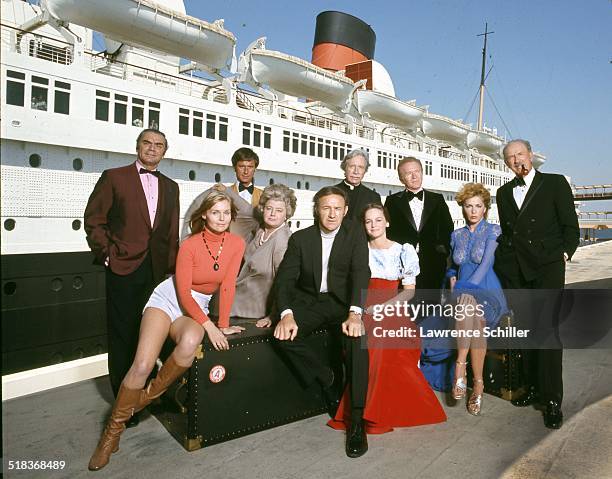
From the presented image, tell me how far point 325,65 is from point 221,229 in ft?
77.7

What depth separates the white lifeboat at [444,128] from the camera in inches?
859

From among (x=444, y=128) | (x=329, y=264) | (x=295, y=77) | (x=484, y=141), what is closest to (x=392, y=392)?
(x=329, y=264)

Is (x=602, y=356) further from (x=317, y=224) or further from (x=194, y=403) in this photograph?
(x=194, y=403)

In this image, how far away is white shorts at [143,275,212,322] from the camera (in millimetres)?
3383

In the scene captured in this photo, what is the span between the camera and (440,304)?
470 cm

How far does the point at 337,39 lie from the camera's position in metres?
25.0

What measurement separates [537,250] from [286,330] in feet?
7.72

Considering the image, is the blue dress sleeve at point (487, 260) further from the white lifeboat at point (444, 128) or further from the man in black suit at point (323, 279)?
the white lifeboat at point (444, 128)

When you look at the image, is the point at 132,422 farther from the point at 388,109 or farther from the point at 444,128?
the point at 444,128

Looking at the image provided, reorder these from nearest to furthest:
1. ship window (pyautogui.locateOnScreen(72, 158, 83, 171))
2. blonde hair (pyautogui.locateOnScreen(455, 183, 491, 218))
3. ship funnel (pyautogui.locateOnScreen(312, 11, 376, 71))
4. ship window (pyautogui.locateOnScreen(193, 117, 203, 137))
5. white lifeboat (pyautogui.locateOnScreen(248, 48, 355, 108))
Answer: blonde hair (pyautogui.locateOnScreen(455, 183, 491, 218)) → ship window (pyautogui.locateOnScreen(72, 158, 83, 171)) → ship window (pyautogui.locateOnScreen(193, 117, 203, 137)) → white lifeboat (pyautogui.locateOnScreen(248, 48, 355, 108)) → ship funnel (pyautogui.locateOnScreen(312, 11, 376, 71))

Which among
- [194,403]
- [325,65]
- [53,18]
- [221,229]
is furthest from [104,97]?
[325,65]

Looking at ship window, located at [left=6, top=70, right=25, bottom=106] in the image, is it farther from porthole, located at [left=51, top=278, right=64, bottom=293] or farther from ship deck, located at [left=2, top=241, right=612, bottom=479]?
ship deck, located at [left=2, top=241, right=612, bottom=479]

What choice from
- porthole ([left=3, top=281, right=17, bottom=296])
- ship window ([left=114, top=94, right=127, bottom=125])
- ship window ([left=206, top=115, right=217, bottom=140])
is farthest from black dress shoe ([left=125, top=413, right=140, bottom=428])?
ship window ([left=206, top=115, right=217, bottom=140])

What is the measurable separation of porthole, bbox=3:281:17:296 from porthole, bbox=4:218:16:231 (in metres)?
1.12
